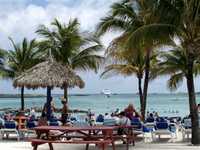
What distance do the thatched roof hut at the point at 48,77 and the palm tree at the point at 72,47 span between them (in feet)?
23.0

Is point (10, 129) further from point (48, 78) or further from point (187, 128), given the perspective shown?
point (187, 128)

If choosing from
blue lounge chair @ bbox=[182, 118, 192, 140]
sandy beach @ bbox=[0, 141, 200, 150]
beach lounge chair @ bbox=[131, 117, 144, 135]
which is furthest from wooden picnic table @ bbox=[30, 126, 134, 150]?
blue lounge chair @ bbox=[182, 118, 192, 140]

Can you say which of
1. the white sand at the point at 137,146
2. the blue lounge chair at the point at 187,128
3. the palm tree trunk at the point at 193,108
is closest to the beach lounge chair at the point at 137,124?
the white sand at the point at 137,146

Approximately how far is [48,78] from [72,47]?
8174 mm

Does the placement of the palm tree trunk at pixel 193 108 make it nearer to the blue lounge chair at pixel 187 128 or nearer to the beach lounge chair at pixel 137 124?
the blue lounge chair at pixel 187 128

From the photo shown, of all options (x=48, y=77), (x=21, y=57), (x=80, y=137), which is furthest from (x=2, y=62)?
(x=80, y=137)

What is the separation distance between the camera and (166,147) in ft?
50.2

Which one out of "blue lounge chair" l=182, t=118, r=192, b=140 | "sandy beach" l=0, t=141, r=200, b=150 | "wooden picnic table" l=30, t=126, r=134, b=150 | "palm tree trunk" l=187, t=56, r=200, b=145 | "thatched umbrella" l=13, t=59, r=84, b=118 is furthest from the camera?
"thatched umbrella" l=13, t=59, r=84, b=118

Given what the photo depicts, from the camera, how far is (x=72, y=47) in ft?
88.5

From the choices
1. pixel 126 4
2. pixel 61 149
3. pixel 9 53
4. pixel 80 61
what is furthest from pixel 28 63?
pixel 61 149

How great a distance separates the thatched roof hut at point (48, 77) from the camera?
746 inches

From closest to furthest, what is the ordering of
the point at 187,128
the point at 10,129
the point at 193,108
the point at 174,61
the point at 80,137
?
the point at 80,137, the point at 193,108, the point at 187,128, the point at 10,129, the point at 174,61

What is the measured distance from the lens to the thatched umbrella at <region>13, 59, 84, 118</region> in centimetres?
1894

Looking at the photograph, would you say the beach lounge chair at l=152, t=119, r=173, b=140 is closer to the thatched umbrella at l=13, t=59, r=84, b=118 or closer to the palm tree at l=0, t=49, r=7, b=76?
the thatched umbrella at l=13, t=59, r=84, b=118
